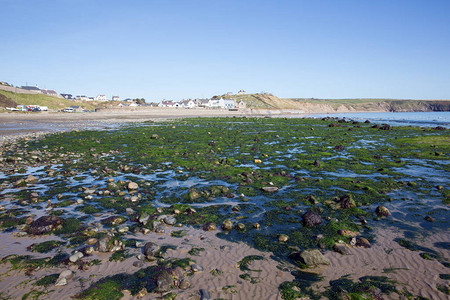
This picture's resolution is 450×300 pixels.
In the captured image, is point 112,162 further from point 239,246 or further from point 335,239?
point 335,239

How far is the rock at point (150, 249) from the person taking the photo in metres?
6.24

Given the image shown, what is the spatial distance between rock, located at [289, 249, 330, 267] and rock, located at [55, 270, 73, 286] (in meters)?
5.12

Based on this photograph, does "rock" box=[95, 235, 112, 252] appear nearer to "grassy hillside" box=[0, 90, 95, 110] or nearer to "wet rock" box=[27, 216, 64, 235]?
"wet rock" box=[27, 216, 64, 235]

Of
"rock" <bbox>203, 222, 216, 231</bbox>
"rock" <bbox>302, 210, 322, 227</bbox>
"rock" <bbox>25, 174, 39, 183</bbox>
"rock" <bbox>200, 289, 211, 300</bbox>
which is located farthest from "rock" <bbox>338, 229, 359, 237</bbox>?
"rock" <bbox>25, 174, 39, 183</bbox>

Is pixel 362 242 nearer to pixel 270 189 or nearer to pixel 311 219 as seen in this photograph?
pixel 311 219

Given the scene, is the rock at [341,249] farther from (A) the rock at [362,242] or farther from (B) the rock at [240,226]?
(B) the rock at [240,226]

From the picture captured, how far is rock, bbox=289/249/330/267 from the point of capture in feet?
19.4

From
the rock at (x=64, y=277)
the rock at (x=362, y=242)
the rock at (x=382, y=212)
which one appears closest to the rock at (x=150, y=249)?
the rock at (x=64, y=277)

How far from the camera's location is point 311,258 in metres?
5.95

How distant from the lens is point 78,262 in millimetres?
5918

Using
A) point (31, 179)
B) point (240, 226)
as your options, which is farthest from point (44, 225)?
point (31, 179)

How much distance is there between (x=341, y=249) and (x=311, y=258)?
3.77ft

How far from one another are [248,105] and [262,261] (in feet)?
571

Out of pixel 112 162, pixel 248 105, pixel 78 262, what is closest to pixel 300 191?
pixel 78 262
